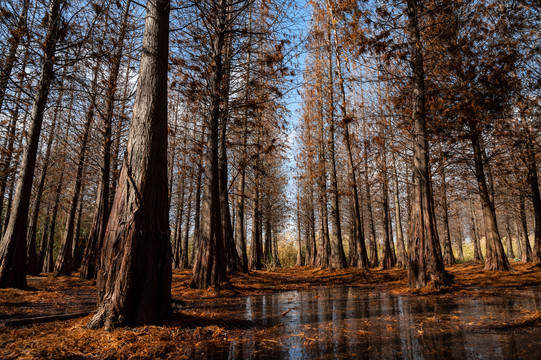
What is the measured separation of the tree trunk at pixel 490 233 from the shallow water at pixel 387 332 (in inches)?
267

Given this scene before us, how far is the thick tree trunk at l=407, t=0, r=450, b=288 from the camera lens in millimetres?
7410

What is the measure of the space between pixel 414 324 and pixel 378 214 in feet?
83.9

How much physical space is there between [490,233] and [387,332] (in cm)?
1123

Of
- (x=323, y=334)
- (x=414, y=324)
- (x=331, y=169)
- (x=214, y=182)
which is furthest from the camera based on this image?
(x=331, y=169)

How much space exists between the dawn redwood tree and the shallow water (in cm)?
105

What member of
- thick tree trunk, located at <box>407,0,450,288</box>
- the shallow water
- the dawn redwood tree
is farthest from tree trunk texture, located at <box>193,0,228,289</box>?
thick tree trunk, located at <box>407,0,450,288</box>

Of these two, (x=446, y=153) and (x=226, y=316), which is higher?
(x=446, y=153)

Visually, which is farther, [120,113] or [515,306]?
[120,113]

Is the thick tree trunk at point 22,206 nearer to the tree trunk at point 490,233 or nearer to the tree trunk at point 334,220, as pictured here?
the tree trunk at point 334,220

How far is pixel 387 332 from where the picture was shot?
346 cm

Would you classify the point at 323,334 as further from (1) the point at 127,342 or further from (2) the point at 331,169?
(2) the point at 331,169

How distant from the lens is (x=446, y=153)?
11.2 meters

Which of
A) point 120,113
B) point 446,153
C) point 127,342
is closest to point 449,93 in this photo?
point 446,153

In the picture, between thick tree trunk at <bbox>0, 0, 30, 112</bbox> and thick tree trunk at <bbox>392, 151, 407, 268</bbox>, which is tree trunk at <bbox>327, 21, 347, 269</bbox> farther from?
thick tree trunk at <bbox>0, 0, 30, 112</bbox>
